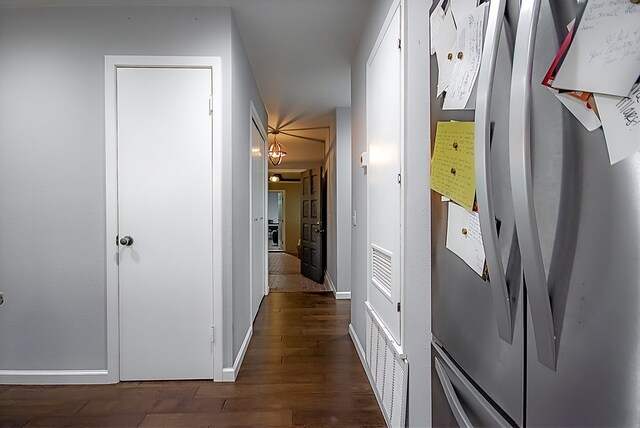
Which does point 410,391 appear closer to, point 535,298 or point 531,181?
point 535,298

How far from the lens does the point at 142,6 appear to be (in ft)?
7.52

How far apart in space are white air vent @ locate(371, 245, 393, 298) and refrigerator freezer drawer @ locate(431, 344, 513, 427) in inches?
Answer: 30.6

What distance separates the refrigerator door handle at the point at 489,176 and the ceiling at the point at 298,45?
2046mm

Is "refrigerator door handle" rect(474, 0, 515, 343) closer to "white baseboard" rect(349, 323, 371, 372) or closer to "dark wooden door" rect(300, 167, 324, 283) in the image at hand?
"white baseboard" rect(349, 323, 371, 372)

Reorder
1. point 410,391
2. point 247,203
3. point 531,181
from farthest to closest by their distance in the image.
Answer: point 247,203
point 410,391
point 531,181

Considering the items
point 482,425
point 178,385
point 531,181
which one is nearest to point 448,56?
point 531,181

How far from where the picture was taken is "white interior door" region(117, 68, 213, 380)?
229cm

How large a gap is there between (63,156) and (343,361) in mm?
2420

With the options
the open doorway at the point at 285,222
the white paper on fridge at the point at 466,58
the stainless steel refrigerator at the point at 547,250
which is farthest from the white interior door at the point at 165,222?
the open doorway at the point at 285,222

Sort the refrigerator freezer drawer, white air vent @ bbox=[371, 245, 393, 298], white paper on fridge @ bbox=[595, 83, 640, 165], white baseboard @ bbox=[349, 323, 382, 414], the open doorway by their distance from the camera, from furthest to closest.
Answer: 1. the open doorway
2. white baseboard @ bbox=[349, 323, 382, 414]
3. white air vent @ bbox=[371, 245, 393, 298]
4. the refrigerator freezer drawer
5. white paper on fridge @ bbox=[595, 83, 640, 165]

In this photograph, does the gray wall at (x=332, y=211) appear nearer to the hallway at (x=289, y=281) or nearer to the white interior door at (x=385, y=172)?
the hallway at (x=289, y=281)

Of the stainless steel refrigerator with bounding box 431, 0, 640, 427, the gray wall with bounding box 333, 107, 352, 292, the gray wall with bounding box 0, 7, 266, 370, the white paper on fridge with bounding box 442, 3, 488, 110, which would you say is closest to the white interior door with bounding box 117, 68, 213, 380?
the gray wall with bounding box 0, 7, 266, 370

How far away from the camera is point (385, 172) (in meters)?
1.89

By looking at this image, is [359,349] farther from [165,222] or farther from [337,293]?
[337,293]
